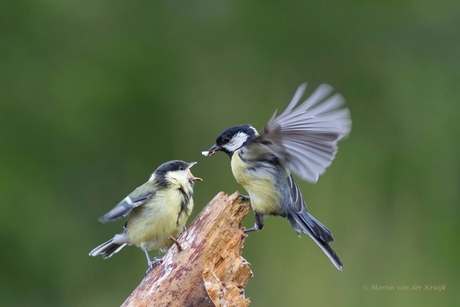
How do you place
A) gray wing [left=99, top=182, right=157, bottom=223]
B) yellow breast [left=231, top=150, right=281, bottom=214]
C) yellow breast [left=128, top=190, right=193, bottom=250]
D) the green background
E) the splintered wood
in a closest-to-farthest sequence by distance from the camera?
the splintered wood, gray wing [left=99, top=182, right=157, bottom=223], yellow breast [left=128, top=190, right=193, bottom=250], yellow breast [left=231, top=150, right=281, bottom=214], the green background

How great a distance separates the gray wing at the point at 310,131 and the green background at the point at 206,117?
244 centimetres

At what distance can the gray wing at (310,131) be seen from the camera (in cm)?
243

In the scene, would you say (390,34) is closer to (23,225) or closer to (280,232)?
(280,232)

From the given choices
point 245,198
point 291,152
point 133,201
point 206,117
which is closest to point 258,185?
point 245,198

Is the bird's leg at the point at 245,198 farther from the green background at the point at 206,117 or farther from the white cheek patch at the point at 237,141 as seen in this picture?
the green background at the point at 206,117

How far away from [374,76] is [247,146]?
2.88m

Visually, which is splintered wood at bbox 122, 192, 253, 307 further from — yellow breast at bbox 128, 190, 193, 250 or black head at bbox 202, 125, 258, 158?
black head at bbox 202, 125, 258, 158

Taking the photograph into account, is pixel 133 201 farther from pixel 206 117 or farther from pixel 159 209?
pixel 206 117

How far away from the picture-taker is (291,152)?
2625mm

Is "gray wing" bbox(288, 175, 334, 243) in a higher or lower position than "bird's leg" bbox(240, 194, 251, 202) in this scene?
lower

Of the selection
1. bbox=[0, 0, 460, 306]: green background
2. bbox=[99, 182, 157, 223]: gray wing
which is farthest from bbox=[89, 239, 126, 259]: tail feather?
bbox=[0, 0, 460, 306]: green background

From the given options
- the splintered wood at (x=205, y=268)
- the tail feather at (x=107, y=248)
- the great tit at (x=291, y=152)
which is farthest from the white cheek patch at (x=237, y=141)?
the tail feather at (x=107, y=248)

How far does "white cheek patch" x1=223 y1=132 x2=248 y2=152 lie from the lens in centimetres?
299

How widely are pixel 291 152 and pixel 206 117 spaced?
2799mm
